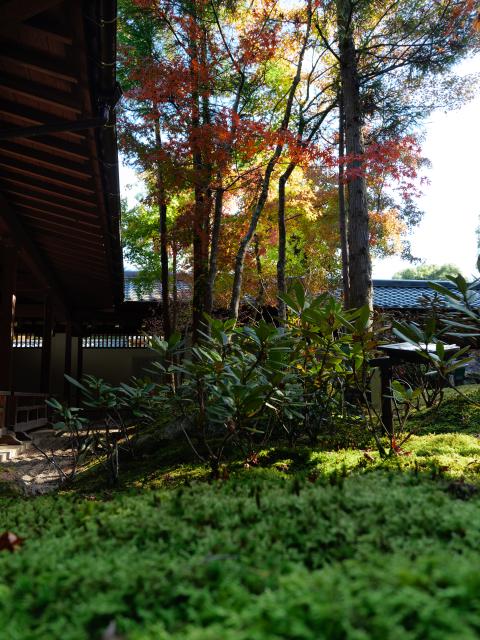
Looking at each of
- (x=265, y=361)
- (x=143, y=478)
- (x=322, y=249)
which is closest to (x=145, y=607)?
(x=265, y=361)

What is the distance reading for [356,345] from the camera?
3.03 m

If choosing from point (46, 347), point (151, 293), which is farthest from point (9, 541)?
point (151, 293)

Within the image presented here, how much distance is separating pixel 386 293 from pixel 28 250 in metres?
12.6

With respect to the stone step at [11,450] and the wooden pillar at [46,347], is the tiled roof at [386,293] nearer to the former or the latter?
the wooden pillar at [46,347]

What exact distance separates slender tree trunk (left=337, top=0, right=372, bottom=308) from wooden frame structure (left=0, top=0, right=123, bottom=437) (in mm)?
3082

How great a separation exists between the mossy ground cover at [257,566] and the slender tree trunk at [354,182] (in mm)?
5273

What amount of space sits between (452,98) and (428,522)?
1398 cm

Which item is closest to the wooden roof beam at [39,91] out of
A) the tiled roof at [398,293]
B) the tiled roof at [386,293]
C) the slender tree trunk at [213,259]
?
the slender tree trunk at [213,259]

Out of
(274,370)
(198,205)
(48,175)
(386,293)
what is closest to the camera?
(274,370)

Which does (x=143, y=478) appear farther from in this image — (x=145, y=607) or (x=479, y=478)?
(x=145, y=607)

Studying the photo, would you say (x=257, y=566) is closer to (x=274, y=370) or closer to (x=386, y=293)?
(x=274, y=370)

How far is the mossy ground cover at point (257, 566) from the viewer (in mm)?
886

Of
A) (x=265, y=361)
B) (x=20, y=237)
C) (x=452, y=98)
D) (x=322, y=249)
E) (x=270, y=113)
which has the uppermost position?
(x=452, y=98)

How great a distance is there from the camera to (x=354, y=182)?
7.61 meters
